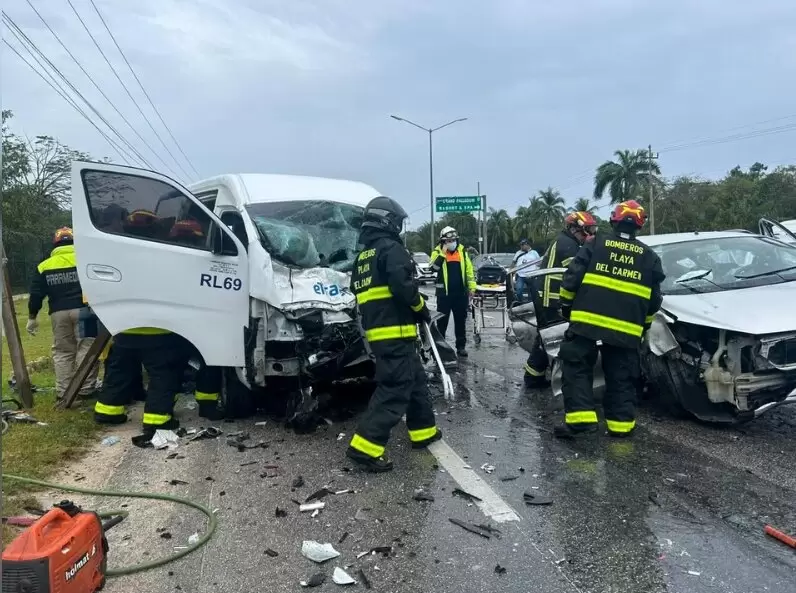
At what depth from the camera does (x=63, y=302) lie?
682 cm

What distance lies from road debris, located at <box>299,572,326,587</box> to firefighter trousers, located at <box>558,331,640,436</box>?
264cm

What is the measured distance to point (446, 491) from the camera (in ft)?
13.8

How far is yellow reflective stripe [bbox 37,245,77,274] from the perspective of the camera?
6.74m

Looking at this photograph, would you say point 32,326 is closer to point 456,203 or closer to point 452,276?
point 452,276

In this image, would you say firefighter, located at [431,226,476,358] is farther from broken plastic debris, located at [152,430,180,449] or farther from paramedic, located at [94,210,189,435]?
broken plastic debris, located at [152,430,180,449]

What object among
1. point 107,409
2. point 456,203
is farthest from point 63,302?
point 456,203

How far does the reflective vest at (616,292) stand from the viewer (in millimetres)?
5066

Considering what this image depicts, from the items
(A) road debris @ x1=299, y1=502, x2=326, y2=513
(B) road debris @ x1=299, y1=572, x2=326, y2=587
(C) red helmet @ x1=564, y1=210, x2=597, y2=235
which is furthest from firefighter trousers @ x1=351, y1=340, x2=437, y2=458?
(C) red helmet @ x1=564, y1=210, x2=597, y2=235

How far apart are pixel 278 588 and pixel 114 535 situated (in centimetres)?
122

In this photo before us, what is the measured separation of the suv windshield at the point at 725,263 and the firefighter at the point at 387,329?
8.30 ft

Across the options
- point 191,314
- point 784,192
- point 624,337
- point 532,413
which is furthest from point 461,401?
point 784,192

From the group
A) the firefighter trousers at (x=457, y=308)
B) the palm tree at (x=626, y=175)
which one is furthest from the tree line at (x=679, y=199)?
the firefighter trousers at (x=457, y=308)

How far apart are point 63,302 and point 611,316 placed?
17.8ft

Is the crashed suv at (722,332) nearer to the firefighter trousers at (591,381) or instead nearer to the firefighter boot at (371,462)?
the firefighter trousers at (591,381)
